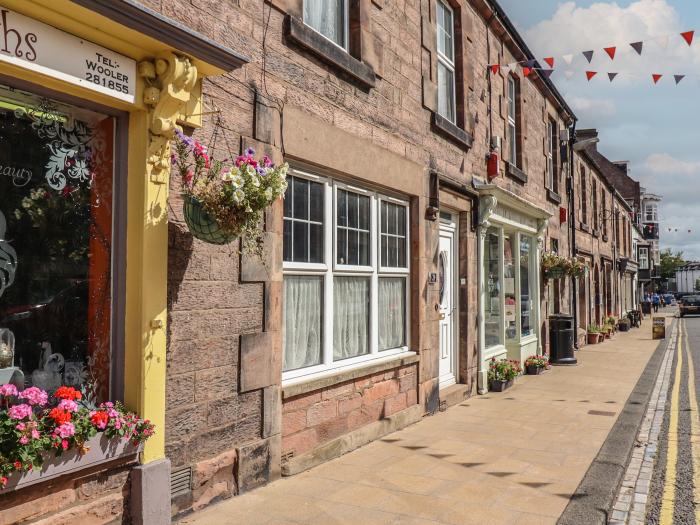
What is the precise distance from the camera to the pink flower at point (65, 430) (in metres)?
3.18

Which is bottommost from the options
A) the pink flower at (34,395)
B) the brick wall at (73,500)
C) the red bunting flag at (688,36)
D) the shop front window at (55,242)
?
the brick wall at (73,500)

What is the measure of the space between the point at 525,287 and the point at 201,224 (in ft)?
34.0

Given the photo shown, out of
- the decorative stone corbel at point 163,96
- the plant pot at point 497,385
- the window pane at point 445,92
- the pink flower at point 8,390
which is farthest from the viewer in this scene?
the plant pot at point 497,385

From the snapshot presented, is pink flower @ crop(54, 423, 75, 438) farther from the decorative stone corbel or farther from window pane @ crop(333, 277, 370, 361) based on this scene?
window pane @ crop(333, 277, 370, 361)

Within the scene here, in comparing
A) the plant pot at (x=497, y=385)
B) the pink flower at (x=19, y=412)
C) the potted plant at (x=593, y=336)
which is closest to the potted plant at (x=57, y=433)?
the pink flower at (x=19, y=412)

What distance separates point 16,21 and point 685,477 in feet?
21.4

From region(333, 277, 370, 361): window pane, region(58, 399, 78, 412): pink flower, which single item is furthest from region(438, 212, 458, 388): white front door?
region(58, 399, 78, 412): pink flower

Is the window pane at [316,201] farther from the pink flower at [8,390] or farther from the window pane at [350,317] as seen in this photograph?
the pink flower at [8,390]

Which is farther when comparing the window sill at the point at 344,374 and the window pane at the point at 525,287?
the window pane at the point at 525,287

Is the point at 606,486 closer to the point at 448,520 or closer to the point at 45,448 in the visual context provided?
the point at 448,520

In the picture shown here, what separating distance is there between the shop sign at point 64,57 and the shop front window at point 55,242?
0.88 feet

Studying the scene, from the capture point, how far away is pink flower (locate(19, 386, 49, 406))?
322 cm

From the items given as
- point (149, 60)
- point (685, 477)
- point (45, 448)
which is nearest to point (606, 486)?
point (685, 477)

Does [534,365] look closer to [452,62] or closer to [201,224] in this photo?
[452,62]
